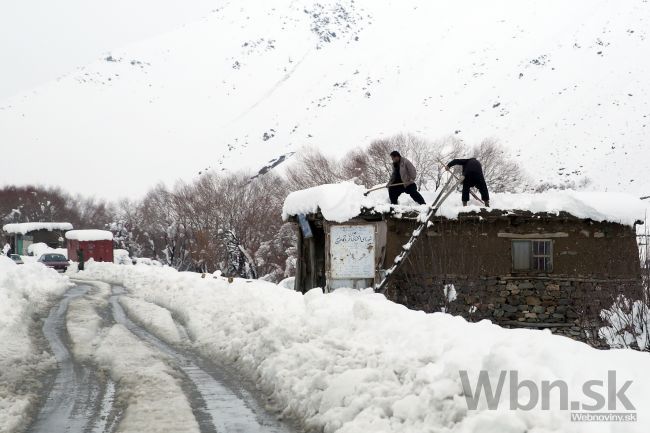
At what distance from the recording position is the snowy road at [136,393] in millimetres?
6969

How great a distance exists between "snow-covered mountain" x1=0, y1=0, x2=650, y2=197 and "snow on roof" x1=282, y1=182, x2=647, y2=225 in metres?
37.4

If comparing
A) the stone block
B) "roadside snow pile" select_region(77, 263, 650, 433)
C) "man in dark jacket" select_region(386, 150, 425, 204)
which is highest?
"man in dark jacket" select_region(386, 150, 425, 204)

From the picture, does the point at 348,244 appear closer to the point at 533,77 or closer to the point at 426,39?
the point at 533,77

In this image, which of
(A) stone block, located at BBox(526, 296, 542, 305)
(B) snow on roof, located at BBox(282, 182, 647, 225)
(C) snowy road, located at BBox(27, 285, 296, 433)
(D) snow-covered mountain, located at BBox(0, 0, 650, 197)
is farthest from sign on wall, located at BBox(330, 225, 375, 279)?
(D) snow-covered mountain, located at BBox(0, 0, 650, 197)

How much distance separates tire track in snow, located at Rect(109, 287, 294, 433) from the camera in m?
7.00

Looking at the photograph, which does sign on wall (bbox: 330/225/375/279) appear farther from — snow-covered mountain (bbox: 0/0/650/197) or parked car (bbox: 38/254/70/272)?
snow-covered mountain (bbox: 0/0/650/197)

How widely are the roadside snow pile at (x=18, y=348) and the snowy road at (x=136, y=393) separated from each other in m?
0.23

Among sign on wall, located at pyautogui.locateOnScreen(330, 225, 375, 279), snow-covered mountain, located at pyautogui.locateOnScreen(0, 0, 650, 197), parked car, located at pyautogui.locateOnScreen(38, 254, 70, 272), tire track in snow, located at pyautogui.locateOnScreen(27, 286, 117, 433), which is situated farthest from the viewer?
snow-covered mountain, located at pyautogui.locateOnScreen(0, 0, 650, 197)

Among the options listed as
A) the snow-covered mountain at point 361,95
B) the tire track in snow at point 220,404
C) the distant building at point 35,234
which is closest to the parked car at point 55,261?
the distant building at point 35,234

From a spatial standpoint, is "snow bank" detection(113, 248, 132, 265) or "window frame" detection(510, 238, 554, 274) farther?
"snow bank" detection(113, 248, 132, 265)

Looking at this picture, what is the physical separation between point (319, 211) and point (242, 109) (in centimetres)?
13197

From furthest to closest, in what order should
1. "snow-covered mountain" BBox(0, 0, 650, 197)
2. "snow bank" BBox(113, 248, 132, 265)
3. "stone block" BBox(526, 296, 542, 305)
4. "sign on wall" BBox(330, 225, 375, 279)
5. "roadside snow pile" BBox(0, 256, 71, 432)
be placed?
"snow-covered mountain" BBox(0, 0, 650, 197) < "snow bank" BBox(113, 248, 132, 265) < "stone block" BBox(526, 296, 542, 305) < "sign on wall" BBox(330, 225, 375, 279) < "roadside snow pile" BBox(0, 256, 71, 432)

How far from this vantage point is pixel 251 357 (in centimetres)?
994

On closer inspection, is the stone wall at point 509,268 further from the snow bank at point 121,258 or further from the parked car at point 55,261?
the snow bank at point 121,258
